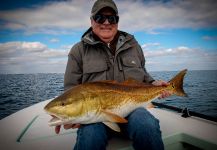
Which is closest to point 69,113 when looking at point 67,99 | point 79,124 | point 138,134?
point 67,99

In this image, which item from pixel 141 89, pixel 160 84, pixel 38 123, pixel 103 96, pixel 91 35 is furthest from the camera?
pixel 38 123

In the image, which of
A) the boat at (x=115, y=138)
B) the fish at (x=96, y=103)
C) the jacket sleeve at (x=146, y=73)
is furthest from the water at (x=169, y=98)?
the fish at (x=96, y=103)

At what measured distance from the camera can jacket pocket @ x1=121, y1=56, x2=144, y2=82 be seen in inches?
156

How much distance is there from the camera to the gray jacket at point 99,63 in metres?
3.85

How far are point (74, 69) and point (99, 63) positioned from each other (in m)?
0.47

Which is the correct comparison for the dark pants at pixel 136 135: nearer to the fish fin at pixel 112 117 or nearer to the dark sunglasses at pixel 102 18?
the fish fin at pixel 112 117

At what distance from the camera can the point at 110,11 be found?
3.97 metres

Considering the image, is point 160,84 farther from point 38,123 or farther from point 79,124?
point 38,123

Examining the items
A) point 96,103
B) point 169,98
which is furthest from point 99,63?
point 169,98

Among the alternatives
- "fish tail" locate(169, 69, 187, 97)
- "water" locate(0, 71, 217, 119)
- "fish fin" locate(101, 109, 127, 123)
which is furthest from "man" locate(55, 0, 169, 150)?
"water" locate(0, 71, 217, 119)

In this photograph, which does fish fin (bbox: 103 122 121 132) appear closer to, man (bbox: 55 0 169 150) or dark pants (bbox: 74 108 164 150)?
dark pants (bbox: 74 108 164 150)

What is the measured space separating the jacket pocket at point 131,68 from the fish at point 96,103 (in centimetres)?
57

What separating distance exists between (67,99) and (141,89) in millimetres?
1241

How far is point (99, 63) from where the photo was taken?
3842 mm
